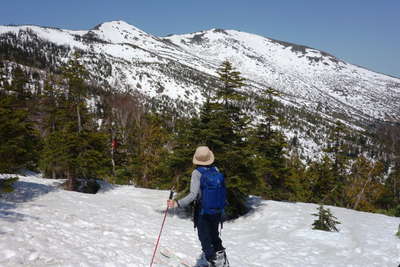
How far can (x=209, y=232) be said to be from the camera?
5176 mm

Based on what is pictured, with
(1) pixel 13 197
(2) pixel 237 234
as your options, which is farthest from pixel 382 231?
(1) pixel 13 197

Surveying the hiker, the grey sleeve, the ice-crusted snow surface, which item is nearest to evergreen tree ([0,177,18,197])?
the ice-crusted snow surface

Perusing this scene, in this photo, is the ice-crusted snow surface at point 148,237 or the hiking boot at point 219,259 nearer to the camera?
the ice-crusted snow surface at point 148,237

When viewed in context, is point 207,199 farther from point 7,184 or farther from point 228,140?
point 228,140

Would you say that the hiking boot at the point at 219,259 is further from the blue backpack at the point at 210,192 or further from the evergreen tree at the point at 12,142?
the evergreen tree at the point at 12,142

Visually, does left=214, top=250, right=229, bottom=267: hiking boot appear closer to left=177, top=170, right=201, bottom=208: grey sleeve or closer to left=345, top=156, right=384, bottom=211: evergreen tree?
left=177, top=170, right=201, bottom=208: grey sleeve

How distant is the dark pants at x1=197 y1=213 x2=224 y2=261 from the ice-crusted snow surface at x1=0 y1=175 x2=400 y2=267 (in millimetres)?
1134

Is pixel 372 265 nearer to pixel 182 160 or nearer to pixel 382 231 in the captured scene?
pixel 382 231

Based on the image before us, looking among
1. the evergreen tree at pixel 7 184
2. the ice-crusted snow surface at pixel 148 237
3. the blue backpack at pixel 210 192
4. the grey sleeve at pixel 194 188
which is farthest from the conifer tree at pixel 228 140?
the grey sleeve at pixel 194 188

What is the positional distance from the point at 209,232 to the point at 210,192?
2.85ft

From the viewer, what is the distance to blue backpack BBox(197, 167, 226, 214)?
15.9ft

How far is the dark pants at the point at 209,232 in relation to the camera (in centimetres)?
505

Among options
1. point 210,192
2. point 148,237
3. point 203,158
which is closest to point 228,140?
point 148,237

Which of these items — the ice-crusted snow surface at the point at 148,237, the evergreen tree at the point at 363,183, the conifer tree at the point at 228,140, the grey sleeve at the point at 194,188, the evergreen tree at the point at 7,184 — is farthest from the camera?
the evergreen tree at the point at 363,183
